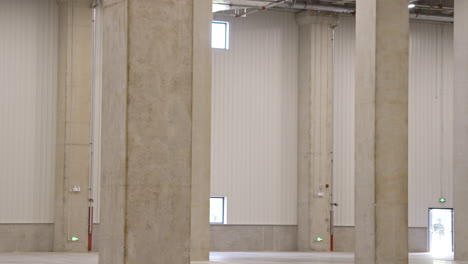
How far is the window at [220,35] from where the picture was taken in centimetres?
3912

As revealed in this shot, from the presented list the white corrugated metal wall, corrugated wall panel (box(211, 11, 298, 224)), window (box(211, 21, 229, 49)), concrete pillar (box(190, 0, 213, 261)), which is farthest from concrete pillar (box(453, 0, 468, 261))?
concrete pillar (box(190, 0, 213, 261))

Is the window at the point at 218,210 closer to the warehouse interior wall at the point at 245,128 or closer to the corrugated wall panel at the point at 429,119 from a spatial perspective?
the warehouse interior wall at the point at 245,128

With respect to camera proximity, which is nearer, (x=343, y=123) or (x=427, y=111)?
(x=343, y=123)

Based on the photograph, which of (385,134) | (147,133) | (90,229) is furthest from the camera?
(90,229)

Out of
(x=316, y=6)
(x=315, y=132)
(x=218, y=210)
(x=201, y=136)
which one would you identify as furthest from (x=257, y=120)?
(x=201, y=136)

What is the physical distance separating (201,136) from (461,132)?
1209 cm

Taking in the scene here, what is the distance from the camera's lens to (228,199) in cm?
3869

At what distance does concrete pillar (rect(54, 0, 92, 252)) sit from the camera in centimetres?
3397

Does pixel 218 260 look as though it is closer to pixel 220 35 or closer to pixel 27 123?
pixel 27 123

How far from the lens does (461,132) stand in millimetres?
32281

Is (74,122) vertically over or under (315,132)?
over

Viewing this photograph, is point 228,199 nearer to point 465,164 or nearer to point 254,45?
point 254,45

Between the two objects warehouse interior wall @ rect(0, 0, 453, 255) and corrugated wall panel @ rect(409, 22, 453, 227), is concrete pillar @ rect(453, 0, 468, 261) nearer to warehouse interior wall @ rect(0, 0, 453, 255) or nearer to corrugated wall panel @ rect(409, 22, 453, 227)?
warehouse interior wall @ rect(0, 0, 453, 255)

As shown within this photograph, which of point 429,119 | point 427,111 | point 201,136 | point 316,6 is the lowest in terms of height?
point 201,136
